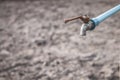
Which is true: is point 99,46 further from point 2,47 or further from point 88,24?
point 88,24

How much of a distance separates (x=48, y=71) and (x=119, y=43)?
612mm

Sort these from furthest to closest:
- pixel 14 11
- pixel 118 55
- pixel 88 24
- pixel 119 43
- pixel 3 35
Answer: pixel 14 11 → pixel 3 35 → pixel 119 43 → pixel 118 55 → pixel 88 24

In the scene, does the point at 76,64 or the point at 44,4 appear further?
the point at 44,4

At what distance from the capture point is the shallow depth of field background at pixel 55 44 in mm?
1574

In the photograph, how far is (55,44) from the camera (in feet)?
6.20

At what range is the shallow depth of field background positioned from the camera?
1.57 m

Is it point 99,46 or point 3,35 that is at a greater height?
point 3,35

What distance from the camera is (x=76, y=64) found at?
1.63 m

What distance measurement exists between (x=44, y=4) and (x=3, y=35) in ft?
2.13

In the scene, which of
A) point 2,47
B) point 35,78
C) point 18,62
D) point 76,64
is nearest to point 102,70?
point 76,64

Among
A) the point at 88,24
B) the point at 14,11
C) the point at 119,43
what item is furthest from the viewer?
the point at 14,11

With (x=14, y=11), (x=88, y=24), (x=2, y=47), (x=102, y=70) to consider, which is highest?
(x=88, y=24)

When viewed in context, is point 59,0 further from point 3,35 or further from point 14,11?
point 3,35

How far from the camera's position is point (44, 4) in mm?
2496
